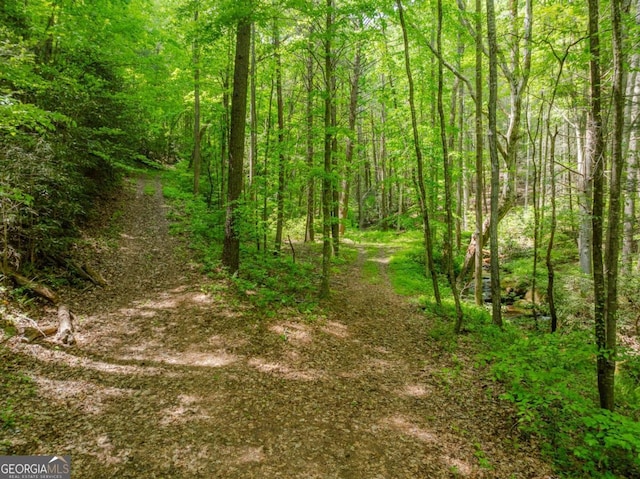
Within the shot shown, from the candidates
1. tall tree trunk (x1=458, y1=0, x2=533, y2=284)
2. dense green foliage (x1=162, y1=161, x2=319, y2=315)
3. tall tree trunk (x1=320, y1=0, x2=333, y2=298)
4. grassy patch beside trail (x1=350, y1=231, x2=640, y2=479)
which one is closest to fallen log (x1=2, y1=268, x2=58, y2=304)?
dense green foliage (x1=162, y1=161, x2=319, y2=315)

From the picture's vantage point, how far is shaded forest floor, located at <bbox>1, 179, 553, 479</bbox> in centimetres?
397

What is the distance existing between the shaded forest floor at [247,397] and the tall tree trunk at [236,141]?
1092mm

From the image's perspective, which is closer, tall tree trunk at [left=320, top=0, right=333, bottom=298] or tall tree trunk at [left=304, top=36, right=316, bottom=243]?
tall tree trunk at [left=320, top=0, right=333, bottom=298]

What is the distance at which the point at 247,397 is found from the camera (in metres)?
5.17

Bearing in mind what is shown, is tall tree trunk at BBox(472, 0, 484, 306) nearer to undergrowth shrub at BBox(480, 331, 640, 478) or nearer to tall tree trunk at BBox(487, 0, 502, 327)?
tall tree trunk at BBox(487, 0, 502, 327)

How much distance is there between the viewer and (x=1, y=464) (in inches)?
133

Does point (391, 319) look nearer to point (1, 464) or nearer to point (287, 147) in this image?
point (287, 147)

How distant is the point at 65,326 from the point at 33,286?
131 centimetres

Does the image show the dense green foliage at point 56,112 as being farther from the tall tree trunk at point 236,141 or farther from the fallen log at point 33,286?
the tall tree trunk at point 236,141

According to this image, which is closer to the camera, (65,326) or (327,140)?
(65,326)

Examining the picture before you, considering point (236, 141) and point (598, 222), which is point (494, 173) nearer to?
point (598, 222)

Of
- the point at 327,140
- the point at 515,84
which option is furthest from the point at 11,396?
the point at 515,84

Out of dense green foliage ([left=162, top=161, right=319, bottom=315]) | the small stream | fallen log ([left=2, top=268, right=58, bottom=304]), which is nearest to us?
fallen log ([left=2, top=268, right=58, bottom=304])

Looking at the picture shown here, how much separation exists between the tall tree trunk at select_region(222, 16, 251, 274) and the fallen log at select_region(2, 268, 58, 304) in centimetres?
391
